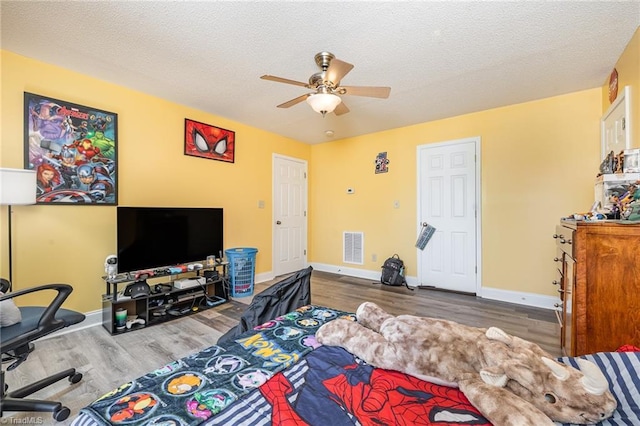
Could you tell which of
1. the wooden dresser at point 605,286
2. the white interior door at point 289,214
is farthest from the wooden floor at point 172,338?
the white interior door at point 289,214

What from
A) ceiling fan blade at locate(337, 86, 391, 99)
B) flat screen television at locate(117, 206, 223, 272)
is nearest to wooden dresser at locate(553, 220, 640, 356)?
ceiling fan blade at locate(337, 86, 391, 99)

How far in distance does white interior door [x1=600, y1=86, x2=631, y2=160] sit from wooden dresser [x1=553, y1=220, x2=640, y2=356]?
133 centimetres

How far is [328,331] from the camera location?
52.6 inches

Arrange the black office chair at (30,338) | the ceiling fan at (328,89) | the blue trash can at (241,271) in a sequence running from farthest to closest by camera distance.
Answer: the blue trash can at (241,271), the ceiling fan at (328,89), the black office chair at (30,338)

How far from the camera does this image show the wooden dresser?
1424 millimetres

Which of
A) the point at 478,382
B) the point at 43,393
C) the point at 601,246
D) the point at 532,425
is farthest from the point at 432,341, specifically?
the point at 43,393

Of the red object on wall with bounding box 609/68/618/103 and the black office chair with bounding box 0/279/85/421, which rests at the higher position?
the red object on wall with bounding box 609/68/618/103

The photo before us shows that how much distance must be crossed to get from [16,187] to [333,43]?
2580 mm

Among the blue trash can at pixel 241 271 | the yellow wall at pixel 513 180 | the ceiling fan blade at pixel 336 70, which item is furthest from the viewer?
the blue trash can at pixel 241 271

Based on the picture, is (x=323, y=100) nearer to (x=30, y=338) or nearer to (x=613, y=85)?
(x=30, y=338)

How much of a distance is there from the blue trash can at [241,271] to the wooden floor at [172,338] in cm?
16

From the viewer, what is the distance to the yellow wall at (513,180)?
3.05 meters

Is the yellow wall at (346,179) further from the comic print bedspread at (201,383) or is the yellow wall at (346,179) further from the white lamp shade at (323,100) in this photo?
the comic print bedspread at (201,383)

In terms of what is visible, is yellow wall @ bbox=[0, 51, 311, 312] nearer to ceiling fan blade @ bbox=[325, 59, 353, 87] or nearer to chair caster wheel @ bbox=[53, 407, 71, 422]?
chair caster wheel @ bbox=[53, 407, 71, 422]
